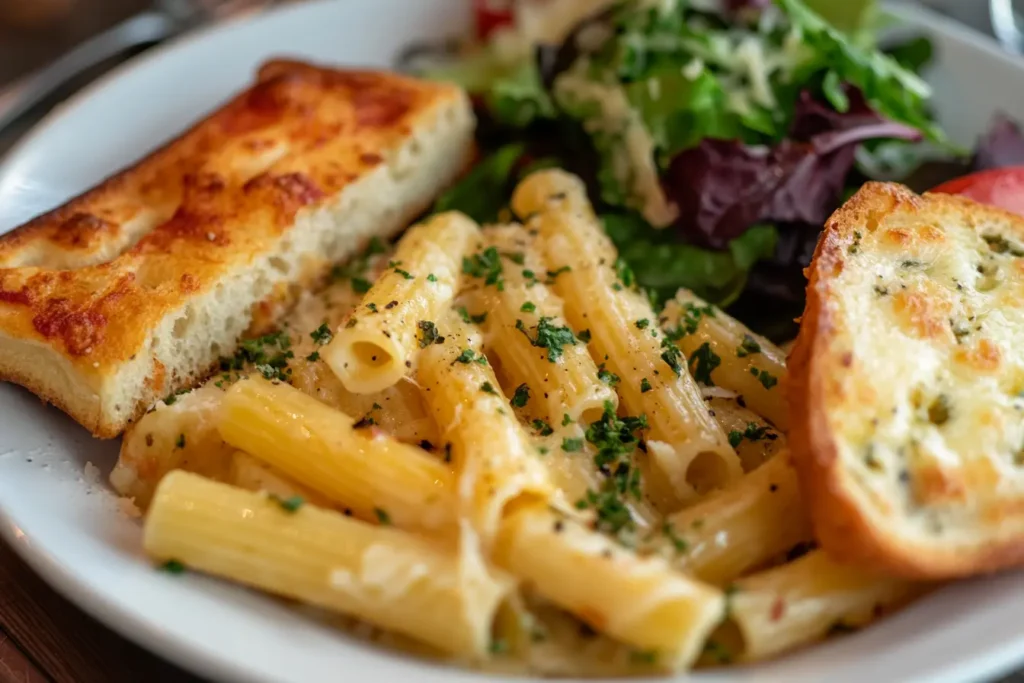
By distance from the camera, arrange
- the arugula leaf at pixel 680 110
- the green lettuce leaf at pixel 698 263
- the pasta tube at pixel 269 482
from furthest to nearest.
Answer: the arugula leaf at pixel 680 110, the green lettuce leaf at pixel 698 263, the pasta tube at pixel 269 482

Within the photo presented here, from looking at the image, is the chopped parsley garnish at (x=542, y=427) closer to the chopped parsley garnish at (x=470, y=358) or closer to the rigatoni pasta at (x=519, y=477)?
the rigatoni pasta at (x=519, y=477)

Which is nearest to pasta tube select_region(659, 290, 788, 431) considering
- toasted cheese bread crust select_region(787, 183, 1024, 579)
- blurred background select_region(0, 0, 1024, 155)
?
toasted cheese bread crust select_region(787, 183, 1024, 579)

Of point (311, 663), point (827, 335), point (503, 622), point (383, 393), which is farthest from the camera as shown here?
point (383, 393)

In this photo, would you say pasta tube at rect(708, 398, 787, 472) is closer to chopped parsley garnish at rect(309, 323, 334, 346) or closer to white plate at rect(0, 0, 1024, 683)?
white plate at rect(0, 0, 1024, 683)

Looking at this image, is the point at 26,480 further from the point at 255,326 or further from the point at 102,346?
the point at 255,326

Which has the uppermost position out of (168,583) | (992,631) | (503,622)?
(168,583)

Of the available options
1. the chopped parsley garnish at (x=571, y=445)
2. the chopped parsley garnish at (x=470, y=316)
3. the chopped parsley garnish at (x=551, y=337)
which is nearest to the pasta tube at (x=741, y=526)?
the chopped parsley garnish at (x=571, y=445)

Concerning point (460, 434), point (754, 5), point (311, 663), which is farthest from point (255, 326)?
point (754, 5)

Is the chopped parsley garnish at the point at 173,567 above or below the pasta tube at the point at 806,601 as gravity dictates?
above

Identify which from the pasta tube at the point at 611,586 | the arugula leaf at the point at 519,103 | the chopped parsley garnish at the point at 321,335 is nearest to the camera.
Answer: the pasta tube at the point at 611,586
